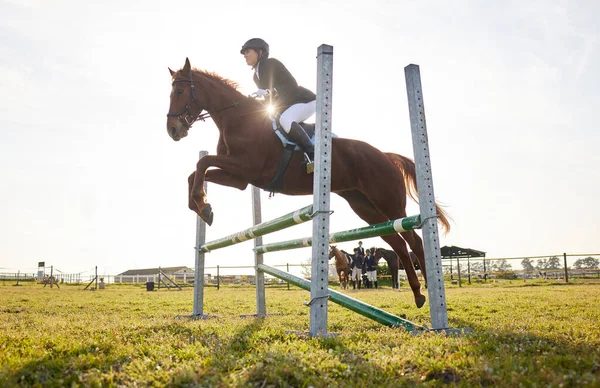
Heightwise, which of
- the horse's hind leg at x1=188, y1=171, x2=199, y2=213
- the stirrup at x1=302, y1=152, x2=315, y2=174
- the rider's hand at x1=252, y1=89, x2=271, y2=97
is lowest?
the horse's hind leg at x1=188, y1=171, x2=199, y2=213

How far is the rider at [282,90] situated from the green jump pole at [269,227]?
0.88 metres

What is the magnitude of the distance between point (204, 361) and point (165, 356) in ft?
1.20

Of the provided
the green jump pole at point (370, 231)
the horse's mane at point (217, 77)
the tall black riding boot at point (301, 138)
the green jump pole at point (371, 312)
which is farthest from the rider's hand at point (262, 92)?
the green jump pole at point (371, 312)

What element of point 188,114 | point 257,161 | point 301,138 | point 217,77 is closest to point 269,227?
point 257,161

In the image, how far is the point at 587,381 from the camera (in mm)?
1885

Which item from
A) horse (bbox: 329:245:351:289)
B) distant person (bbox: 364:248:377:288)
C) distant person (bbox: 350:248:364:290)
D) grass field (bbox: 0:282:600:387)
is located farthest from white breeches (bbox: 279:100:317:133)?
distant person (bbox: 350:248:364:290)

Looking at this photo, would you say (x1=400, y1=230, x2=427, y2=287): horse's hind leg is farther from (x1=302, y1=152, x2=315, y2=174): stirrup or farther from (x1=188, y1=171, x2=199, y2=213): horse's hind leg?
(x1=188, y1=171, x2=199, y2=213): horse's hind leg

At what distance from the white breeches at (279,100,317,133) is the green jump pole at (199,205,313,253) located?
1.07 m

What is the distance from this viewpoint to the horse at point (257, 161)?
461cm

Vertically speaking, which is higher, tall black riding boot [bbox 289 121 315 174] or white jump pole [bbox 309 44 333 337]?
tall black riding boot [bbox 289 121 315 174]

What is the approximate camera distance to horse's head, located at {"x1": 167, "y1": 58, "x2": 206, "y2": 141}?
4.91 metres

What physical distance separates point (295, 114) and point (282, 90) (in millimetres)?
334

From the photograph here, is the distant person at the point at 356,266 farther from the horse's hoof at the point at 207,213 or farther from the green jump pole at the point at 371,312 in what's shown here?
the green jump pole at the point at 371,312

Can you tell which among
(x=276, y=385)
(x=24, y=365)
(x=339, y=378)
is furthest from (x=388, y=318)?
(x=24, y=365)
